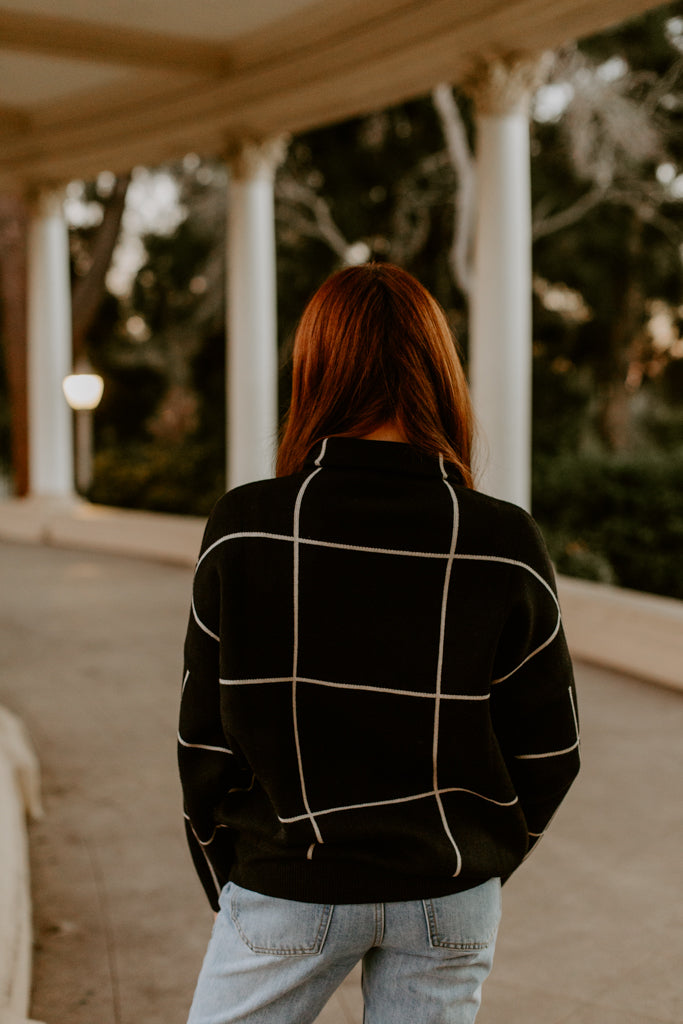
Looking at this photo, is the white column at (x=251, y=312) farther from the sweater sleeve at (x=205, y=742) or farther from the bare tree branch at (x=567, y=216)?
the sweater sleeve at (x=205, y=742)

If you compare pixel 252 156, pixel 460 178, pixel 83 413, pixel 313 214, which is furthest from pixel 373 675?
pixel 83 413

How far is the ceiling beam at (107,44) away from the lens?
59.3 feet

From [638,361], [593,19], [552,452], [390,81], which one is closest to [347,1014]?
[593,19]

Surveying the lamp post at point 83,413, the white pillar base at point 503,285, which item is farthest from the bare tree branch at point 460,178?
the white pillar base at point 503,285

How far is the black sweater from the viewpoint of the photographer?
2.59 metres

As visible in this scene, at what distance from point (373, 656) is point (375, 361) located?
0.75 metres

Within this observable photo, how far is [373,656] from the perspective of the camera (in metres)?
2.60

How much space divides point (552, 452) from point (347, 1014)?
96.5ft

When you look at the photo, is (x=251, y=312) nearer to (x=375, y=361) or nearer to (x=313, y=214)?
(x=313, y=214)

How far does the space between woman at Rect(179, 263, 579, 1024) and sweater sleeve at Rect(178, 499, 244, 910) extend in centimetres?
1

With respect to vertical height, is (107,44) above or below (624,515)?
above

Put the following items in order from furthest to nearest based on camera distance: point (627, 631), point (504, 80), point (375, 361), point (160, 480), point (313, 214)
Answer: point (160, 480) < point (313, 214) < point (504, 80) < point (627, 631) < point (375, 361)

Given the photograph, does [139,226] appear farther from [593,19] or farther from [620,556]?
[593,19]

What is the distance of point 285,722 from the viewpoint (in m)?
2.65
